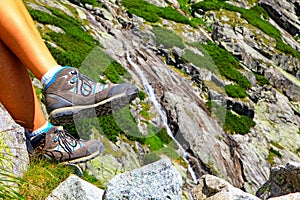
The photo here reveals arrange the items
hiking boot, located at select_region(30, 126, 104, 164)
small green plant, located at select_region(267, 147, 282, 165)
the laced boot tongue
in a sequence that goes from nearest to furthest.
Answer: the laced boot tongue, hiking boot, located at select_region(30, 126, 104, 164), small green plant, located at select_region(267, 147, 282, 165)

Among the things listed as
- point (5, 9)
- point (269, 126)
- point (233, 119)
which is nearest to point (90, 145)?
point (5, 9)

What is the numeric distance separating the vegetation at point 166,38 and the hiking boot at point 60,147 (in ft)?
92.0

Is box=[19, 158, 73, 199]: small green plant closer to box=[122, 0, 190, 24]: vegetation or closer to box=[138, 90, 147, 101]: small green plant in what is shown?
box=[138, 90, 147, 101]: small green plant

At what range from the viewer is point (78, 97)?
3859 millimetres

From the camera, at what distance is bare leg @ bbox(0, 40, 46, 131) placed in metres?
3.72

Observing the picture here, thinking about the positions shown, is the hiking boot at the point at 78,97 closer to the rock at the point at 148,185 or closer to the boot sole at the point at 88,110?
the boot sole at the point at 88,110

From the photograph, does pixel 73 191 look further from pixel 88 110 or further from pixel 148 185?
pixel 88 110

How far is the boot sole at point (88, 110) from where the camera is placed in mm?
3775

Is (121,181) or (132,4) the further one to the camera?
(132,4)

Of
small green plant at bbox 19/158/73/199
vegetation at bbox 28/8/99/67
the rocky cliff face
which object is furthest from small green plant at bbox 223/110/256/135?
small green plant at bbox 19/158/73/199

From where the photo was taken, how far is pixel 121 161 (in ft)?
54.3

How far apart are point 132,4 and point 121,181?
3521 cm

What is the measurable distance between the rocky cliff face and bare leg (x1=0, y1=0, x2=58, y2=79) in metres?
10.1

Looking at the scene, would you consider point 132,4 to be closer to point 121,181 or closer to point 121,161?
point 121,161
